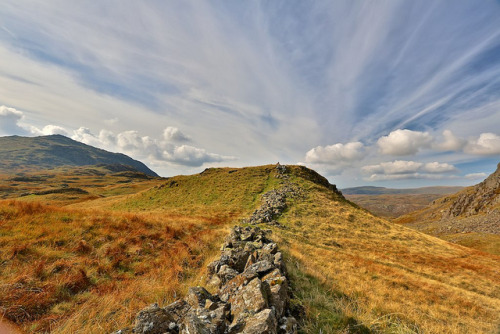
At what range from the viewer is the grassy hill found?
5.86 metres

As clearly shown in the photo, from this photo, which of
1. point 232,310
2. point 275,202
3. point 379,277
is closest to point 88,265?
point 232,310

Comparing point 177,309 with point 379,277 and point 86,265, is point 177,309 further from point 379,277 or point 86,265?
point 379,277

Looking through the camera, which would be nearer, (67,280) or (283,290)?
(283,290)

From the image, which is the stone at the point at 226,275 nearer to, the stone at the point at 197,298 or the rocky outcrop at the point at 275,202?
the stone at the point at 197,298

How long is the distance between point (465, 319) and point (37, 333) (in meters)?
18.6

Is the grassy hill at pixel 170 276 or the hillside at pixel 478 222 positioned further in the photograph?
the hillside at pixel 478 222

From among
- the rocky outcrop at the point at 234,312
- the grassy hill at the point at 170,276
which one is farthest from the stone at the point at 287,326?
the grassy hill at the point at 170,276

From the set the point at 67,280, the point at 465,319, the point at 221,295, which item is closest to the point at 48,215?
the point at 67,280

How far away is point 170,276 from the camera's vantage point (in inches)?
337

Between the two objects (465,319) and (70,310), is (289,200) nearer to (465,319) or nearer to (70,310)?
(465,319)

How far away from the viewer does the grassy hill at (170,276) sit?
5.86 m

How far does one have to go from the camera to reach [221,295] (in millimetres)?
6273

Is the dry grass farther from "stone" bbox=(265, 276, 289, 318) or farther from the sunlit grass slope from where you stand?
"stone" bbox=(265, 276, 289, 318)

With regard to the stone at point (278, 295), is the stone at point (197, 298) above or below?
below
